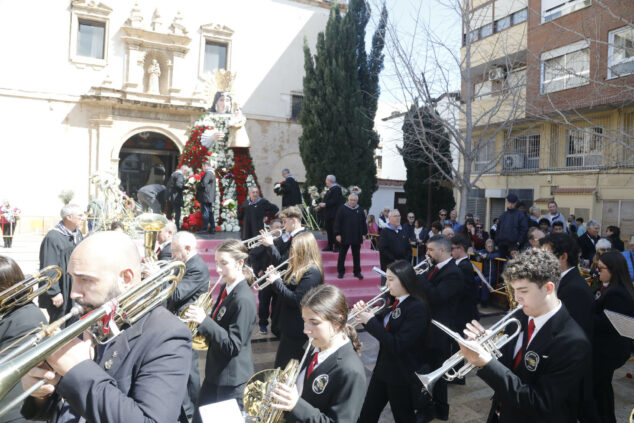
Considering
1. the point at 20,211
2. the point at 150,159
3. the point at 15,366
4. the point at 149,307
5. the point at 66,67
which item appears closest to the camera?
the point at 15,366

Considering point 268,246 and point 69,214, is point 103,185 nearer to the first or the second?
point 69,214

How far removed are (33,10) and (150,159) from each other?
24.3 feet

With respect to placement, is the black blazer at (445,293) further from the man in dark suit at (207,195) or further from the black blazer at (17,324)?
the man in dark suit at (207,195)

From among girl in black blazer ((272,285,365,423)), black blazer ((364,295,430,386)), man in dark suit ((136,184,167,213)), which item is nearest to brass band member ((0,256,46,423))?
girl in black blazer ((272,285,365,423))

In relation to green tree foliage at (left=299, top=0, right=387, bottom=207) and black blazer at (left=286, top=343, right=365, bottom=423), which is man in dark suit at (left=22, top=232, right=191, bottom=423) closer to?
black blazer at (left=286, top=343, right=365, bottom=423)

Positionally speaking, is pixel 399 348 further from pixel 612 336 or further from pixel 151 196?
pixel 151 196

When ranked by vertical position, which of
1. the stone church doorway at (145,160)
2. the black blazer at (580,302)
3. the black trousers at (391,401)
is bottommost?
the black trousers at (391,401)

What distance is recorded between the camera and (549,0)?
747 inches

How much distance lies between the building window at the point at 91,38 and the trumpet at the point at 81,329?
2104cm

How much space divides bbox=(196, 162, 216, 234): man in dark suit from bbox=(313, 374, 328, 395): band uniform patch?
9.58 m

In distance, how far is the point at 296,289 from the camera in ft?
14.9

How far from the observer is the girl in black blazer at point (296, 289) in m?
4.39

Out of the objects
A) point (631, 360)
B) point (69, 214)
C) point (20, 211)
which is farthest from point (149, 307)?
point (20, 211)

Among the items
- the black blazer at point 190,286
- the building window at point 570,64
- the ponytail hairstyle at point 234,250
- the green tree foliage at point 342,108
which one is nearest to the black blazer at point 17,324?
the ponytail hairstyle at point 234,250
